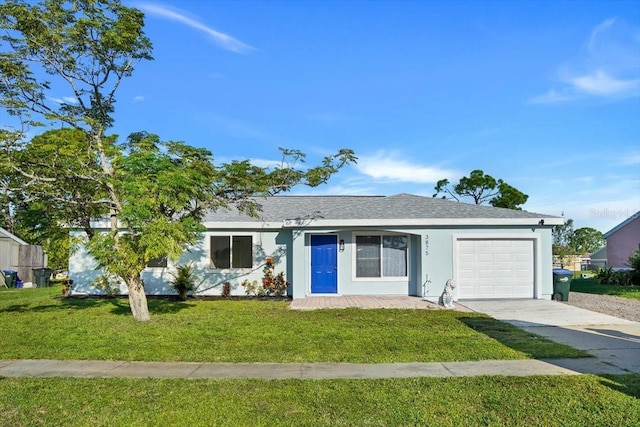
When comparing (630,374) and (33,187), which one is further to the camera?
(33,187)

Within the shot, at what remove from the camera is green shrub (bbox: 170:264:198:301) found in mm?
16109

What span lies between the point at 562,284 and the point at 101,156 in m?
14.6

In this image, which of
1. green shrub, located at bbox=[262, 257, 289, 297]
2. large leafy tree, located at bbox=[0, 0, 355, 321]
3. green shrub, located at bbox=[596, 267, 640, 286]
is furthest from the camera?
green shrub, located at bbox=[596, 267, 640, 286]

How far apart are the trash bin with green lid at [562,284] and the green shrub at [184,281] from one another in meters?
12.5

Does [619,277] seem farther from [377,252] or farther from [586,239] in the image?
[586,239]

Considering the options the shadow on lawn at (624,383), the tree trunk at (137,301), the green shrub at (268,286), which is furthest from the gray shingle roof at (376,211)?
the shadow on lawn at (624,383)

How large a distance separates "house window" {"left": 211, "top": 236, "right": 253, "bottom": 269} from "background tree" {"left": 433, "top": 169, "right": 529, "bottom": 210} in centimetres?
2942

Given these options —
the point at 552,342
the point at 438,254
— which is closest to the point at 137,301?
the point at 552,342

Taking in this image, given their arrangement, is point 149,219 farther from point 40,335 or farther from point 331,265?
point 331,265

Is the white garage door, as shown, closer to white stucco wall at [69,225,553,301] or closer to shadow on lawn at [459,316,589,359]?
white stucco wall at [69,225,553,301]

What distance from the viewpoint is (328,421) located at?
4.83m

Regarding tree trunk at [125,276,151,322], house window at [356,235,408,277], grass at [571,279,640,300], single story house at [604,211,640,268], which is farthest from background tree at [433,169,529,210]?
tree trunk at [125,276,151,322]

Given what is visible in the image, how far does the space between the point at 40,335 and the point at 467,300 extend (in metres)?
12.2

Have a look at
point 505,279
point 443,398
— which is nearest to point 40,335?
point 443,398
